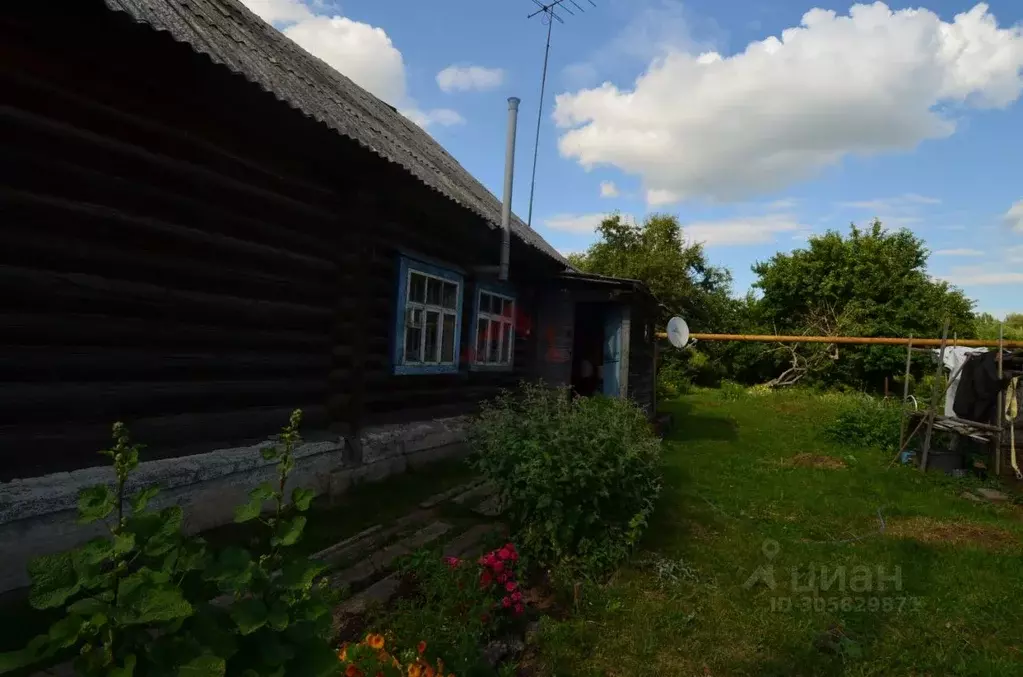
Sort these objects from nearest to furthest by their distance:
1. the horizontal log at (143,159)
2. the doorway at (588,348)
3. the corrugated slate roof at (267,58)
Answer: the horizontal log at (143,159), the corrugated slate roof at (267,58), the doorway at (588,348)

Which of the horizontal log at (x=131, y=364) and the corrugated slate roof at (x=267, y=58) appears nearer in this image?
the horizontal log at (x=131, y=364)

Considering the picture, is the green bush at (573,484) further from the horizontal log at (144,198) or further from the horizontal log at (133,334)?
the horizontal log at (144,198)

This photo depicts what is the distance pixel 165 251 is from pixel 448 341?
11.7 feet

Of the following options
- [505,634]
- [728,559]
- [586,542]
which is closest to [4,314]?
[505,634]

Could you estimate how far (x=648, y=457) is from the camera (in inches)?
174

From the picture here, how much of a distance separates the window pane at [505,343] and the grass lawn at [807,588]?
110 inches

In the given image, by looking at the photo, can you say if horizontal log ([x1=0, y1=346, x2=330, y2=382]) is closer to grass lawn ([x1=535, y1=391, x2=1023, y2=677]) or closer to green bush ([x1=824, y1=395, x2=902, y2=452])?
grass lawn ([x1=535, y1=391, x2=1023, y2=677])

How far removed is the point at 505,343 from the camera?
8938mm

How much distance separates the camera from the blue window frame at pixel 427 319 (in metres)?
6.33

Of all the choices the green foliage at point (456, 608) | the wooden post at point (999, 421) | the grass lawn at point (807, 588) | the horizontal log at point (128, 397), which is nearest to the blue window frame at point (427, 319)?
the horizontal log at point (128, 397)

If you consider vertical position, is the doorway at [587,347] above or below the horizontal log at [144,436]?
above

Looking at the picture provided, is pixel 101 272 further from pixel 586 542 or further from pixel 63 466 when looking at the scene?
pixel 586 542

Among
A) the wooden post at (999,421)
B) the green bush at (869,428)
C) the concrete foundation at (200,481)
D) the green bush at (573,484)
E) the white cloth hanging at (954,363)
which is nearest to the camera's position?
the concrete foundation at (200,481)

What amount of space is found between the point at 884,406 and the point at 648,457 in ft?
31.6
